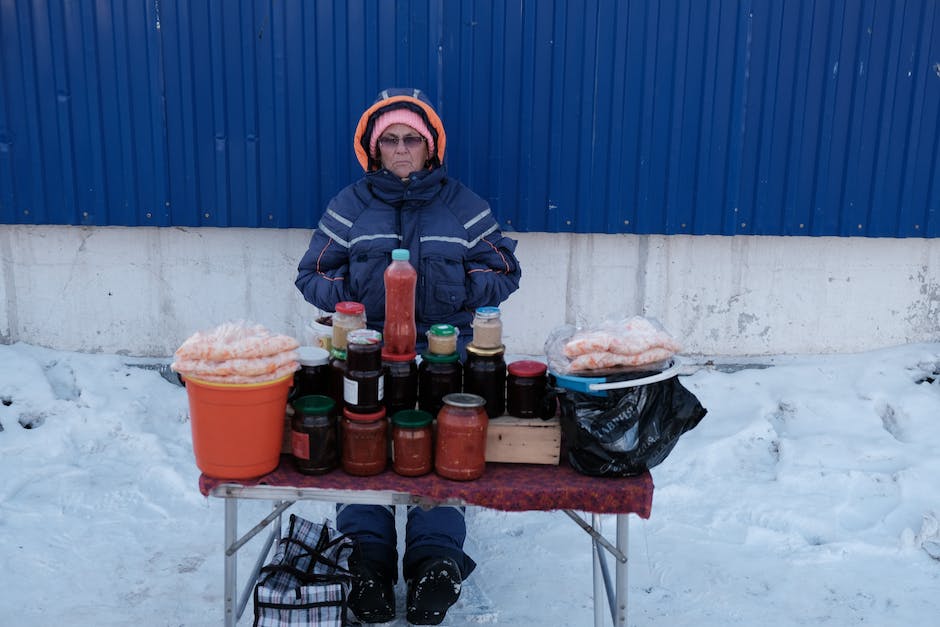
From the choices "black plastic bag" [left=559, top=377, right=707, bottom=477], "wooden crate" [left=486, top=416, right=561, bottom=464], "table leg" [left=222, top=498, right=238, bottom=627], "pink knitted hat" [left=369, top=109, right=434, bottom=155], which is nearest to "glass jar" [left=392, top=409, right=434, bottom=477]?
"wooden crate" [left=486, top=416, right=561, bottom=464]

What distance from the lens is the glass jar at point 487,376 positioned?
2.76 metres

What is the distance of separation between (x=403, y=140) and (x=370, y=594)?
194 centimetres

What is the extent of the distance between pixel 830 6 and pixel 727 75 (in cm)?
72

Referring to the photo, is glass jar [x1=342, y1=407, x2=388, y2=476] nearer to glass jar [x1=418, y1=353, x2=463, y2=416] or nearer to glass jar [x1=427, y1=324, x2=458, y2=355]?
glass jar [x1=418, y1=353, x2=463, y2=416]

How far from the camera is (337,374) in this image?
278 cm

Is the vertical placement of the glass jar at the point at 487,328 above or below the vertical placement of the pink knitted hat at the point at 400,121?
below

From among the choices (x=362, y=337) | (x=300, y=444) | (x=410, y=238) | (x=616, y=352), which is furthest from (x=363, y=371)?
(x=410, y=238)

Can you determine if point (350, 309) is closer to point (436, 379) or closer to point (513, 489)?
point (436, 379)

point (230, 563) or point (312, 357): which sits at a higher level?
point (312, 357)

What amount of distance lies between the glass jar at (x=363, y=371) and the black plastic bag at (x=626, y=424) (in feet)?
2.00

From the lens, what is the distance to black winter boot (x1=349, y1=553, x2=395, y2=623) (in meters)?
3.22

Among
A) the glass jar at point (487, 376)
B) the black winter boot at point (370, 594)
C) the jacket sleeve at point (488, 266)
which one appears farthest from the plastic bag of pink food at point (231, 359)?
the jacket sleeve at point (488, 266)

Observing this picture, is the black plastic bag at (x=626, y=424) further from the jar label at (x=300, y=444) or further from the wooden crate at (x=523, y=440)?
the jar label at (x=300, y=444)

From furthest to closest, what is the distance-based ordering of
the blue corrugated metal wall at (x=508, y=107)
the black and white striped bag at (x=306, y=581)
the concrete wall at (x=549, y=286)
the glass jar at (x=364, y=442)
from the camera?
the concrete wall at (x=549, y=286) < the blue corrugated metal wall at (x=508, y=107) < the black and white striped bag at (x=306, y=581) < the glass jar at (x=364, y=442)
